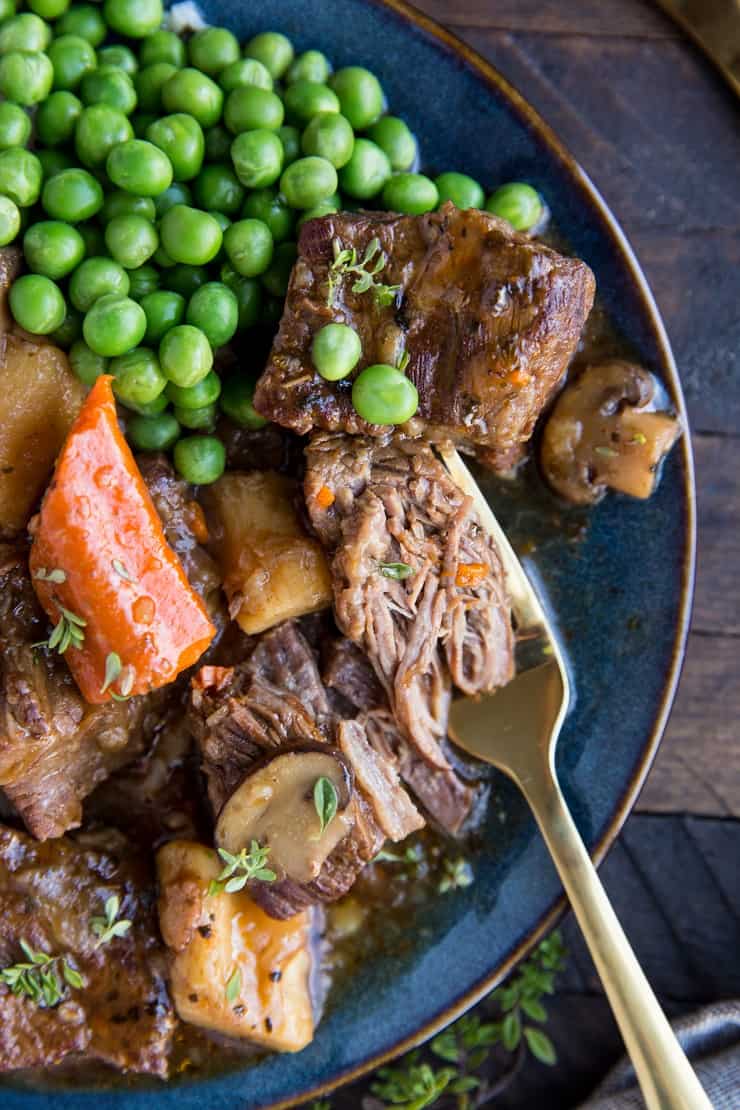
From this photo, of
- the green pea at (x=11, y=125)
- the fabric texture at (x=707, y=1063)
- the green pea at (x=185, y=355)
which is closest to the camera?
the green pea at (x=185, y=355)

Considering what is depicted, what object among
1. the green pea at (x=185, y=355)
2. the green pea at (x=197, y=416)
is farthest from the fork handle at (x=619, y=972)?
the green pea at (x=185, y=355)

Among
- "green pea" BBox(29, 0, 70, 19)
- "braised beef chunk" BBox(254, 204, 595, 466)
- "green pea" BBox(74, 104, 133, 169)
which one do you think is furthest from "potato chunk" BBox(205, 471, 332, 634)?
"green pea" BBox(29, 0, 70, 19)

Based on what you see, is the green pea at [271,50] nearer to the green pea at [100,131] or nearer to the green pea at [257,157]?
the green pea at [257,157]

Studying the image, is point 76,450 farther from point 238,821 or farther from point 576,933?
point 576,933

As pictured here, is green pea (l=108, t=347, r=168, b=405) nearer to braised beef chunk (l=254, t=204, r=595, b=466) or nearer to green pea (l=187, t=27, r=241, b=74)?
braised beef chunk (l=254, t=204, r=595, b=466)

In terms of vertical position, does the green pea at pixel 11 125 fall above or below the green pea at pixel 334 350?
below
